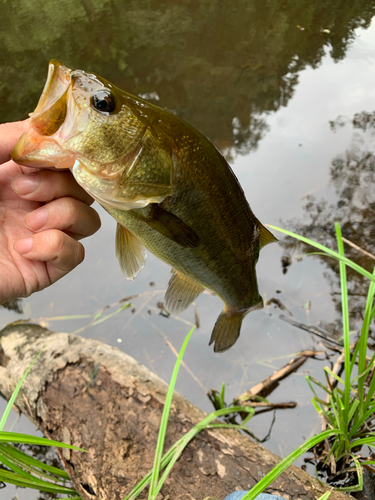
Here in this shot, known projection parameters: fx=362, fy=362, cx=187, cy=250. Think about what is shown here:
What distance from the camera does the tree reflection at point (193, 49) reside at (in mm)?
5344

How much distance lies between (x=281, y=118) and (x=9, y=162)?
13.7 ft

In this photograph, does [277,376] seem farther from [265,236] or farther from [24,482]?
[24,482]

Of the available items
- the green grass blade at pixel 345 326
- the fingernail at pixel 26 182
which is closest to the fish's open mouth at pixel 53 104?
the fingernail at pixel 26 182

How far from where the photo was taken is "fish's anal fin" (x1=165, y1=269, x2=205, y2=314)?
5.40ft

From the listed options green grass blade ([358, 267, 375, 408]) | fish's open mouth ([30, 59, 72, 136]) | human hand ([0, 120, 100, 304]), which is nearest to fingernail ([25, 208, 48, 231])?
human hand ([0, 120, 100, 304])

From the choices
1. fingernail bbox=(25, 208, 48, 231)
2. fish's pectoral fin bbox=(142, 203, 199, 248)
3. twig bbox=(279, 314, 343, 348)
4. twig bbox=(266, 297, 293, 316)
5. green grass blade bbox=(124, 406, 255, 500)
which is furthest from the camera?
twig bbox=(266, 297, 293, 316)

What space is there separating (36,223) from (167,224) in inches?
25.9

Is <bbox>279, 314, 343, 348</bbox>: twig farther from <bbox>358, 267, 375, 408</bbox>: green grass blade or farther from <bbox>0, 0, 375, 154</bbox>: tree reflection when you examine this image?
<bbox>0, 0, 375, 154</bbox>: tree reflection

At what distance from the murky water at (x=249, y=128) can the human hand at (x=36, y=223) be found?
153 centimetres

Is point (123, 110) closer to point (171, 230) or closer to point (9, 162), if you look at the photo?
point (171, 230)

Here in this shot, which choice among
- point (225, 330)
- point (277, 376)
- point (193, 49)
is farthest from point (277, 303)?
point (193, 49)

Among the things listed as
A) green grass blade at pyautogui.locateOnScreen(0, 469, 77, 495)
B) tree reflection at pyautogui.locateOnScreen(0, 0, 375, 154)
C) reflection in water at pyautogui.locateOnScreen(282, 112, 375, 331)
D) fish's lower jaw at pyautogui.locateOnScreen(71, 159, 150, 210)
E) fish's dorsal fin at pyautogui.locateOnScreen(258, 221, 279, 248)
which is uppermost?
tree reflection at pyautogui.locateOnScreen(0, 0, 375, 154)

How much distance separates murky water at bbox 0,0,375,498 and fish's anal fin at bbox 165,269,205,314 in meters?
1.40

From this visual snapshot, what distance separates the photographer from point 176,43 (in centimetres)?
679
